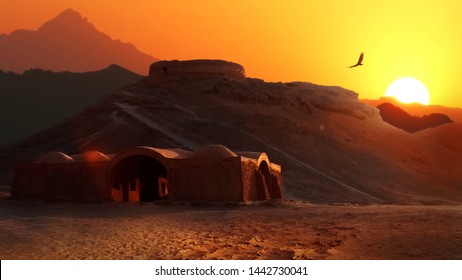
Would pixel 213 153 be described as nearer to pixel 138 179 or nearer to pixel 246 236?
→ pixel 138 179

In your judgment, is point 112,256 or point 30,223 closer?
point 112,256

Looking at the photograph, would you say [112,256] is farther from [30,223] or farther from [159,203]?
[159,203]

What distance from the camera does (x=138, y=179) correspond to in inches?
1144

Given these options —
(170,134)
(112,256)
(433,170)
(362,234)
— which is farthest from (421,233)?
(433,170)

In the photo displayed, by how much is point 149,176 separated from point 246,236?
1576 centimetres

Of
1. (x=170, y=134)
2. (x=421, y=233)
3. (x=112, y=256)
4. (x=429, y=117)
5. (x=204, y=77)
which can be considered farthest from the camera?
(x=429, y=117)

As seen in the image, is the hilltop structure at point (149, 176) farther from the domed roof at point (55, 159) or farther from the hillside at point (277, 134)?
the hillside at point (277, 134)

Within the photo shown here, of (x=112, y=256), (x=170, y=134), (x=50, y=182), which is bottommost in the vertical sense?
(x=112, y=256)

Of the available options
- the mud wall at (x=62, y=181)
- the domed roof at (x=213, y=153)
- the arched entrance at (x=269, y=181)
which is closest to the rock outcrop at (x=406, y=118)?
the arched entrance at (x=269, y=181)

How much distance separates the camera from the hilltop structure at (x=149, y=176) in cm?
2423

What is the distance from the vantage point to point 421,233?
13.4 metres

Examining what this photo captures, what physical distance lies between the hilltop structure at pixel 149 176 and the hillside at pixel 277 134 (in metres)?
11.0

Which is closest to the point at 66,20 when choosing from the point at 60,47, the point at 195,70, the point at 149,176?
the point at 60,47

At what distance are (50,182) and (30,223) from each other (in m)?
11.1
